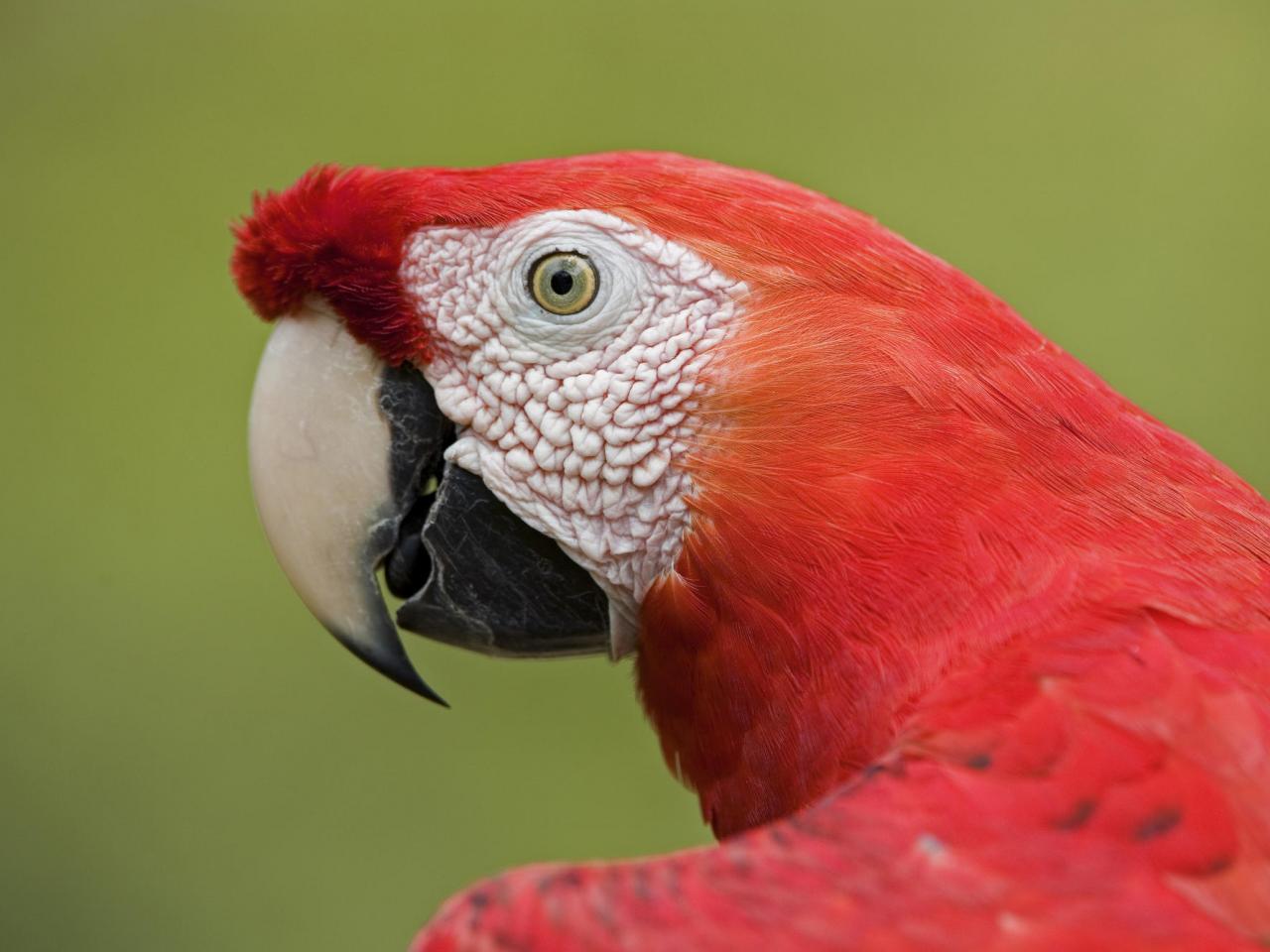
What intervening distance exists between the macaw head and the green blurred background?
1572 mm

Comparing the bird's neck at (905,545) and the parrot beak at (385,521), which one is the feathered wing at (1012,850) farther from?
the parrot beak at (385,521)

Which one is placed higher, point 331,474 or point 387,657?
point 331,474

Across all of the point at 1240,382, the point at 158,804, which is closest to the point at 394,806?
the point at 158,804

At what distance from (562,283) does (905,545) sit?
33 centimetres

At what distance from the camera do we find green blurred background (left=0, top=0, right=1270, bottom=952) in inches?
102

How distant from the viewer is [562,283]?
1.01m

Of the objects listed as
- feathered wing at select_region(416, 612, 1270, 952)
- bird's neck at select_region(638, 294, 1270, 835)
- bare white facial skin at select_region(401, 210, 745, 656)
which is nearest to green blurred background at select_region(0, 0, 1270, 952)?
bare white facial skin at select_region(401, 210, 745, 656)

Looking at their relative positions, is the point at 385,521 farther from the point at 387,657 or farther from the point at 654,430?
the point at 654,430

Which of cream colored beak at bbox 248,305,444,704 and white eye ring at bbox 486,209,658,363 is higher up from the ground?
white eye ring at bbox 486,209,658,363

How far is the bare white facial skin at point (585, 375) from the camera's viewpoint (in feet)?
3.23

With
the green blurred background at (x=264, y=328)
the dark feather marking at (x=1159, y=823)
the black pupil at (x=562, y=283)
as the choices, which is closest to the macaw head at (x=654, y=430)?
the black pupil at (x=562, y=283)

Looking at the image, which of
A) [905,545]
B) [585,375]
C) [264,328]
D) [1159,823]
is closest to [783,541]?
[905,545]

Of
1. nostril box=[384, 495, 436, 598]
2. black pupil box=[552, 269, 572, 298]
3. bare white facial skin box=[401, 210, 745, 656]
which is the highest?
black pupil box=[552, 269, 572, 298]

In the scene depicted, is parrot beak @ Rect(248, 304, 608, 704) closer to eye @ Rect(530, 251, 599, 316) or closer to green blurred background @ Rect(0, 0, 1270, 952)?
eye @ Rect(530, 251, 599, 316)
